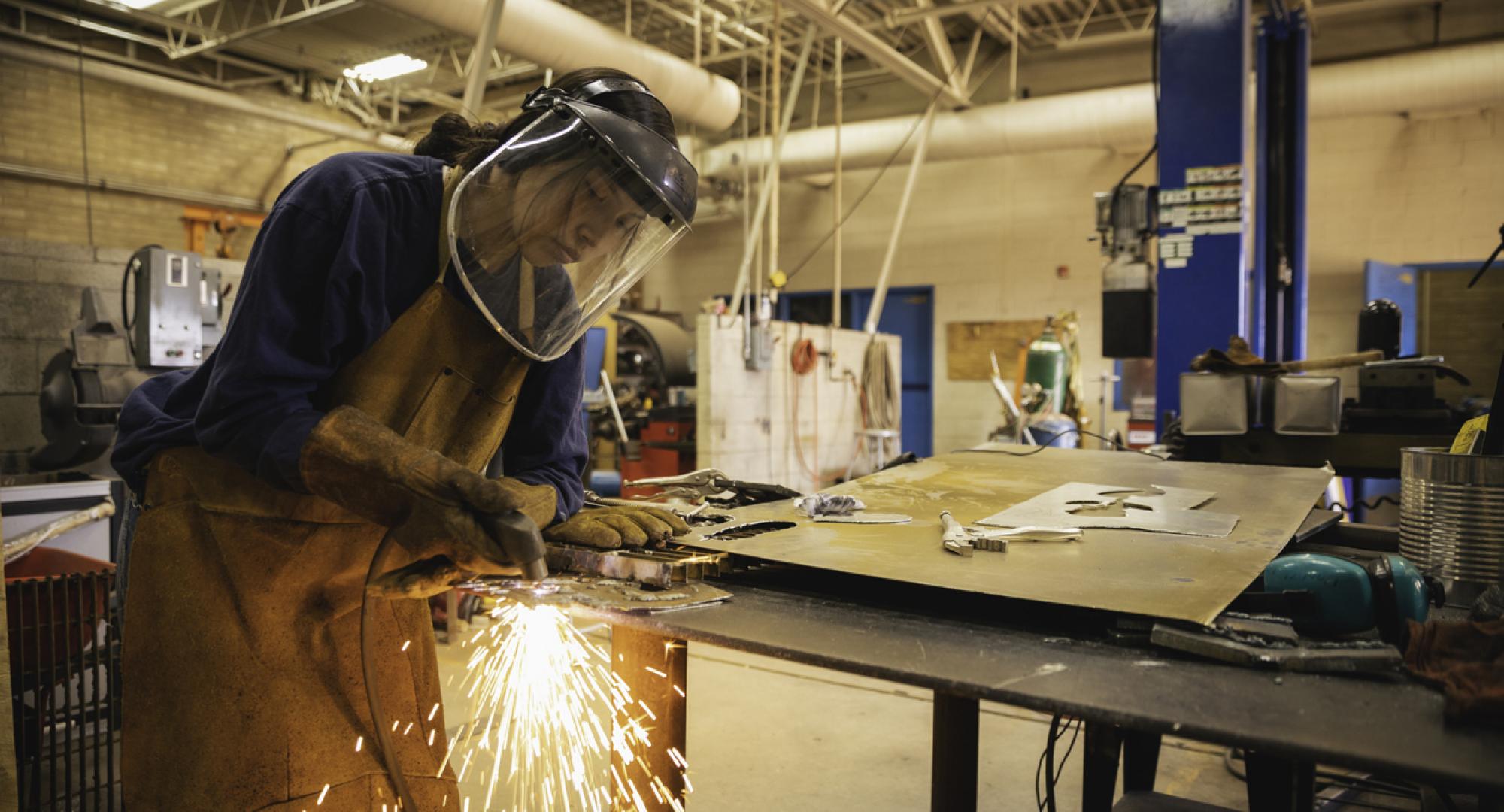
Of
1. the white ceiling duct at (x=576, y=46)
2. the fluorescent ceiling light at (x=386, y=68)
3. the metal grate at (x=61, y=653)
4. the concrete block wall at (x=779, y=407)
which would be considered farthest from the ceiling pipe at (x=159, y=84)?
the metal grate at (x=61, y=653)

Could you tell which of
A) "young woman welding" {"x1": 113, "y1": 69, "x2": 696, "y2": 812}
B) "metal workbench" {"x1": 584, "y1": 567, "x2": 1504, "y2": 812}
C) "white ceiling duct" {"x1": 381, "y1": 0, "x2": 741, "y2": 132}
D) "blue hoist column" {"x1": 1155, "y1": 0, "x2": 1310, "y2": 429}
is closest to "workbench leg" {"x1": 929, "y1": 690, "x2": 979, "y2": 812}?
"metal workbench" {"x1": 584, "y1": 567, "x2": 1504, "y2": 812}

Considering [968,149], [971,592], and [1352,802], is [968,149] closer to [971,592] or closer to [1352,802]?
[1352,802]

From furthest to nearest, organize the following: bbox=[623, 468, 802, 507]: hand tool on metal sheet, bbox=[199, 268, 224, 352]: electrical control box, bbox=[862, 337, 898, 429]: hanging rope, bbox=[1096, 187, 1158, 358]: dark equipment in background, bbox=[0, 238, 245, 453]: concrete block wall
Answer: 1. bbox=[862, 337, 898, 429]: hanging rope
2. bbox=[0, 238, 245, 453]: concrete block wall
3. bbox=[199, 268, 224, 352]: electrical control box
4. bbox=[1096, 187, 1158, 358]: dark equipment in background
5. bbox=[623, 468, 802, 507]: hand tool on metal sheet

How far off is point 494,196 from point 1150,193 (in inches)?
144

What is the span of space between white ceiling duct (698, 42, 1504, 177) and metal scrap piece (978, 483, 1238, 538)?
618cm

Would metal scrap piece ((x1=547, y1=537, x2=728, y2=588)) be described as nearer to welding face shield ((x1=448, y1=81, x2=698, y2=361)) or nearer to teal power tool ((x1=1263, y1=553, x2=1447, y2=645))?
welding face shield ((x1=448, y1=81, x2=698, y2=361))

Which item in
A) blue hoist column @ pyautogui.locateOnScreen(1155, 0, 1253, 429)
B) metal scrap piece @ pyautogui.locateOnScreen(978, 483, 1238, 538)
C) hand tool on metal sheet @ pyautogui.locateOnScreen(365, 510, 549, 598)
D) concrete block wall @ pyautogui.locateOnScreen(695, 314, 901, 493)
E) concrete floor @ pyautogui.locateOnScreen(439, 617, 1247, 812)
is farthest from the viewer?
concrete block wall @ pyautogui.locateOnScreen(695, 314, 901, 493)

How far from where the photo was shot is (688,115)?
7.26 m

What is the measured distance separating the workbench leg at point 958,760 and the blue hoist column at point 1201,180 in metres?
3.06

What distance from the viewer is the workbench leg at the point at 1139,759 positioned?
2414mm

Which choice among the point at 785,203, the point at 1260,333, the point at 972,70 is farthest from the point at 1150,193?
the point at 785,203

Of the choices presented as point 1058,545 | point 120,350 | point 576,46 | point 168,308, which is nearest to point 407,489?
point 1058,545

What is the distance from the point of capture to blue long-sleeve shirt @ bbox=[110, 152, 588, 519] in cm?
123

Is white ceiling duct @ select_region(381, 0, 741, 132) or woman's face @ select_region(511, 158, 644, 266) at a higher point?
white ceiling duct @ select_region(381, 0, 741, 132)
